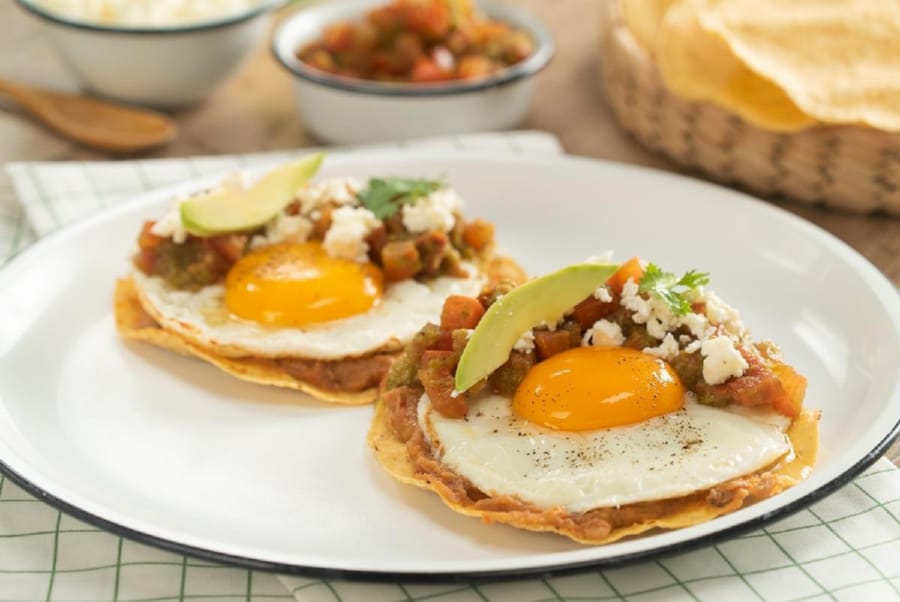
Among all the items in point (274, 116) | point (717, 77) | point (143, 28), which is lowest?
point (274, 116)

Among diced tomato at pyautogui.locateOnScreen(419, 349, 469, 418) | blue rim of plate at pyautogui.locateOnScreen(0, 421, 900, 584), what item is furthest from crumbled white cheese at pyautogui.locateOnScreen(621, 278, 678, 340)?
blue rim of plate at pyautogui.locateOnScreen(0, 421, 900, 584)

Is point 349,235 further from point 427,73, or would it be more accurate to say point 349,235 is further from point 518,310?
point 427,73

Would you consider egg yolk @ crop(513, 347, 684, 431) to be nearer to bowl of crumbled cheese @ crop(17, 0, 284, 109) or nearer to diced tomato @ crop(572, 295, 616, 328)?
diced tomato @ crop(572, 295, 616, 328)

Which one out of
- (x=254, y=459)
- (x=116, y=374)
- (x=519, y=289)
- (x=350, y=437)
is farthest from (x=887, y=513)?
(x=116, y=374)

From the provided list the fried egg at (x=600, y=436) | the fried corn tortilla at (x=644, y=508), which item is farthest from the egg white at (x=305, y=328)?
the fried corn tortilla at (x=644, y=508)

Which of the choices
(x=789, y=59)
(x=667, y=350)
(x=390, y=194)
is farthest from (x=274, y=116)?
(x=667, y=350)
